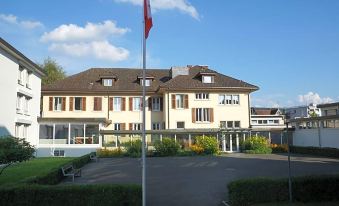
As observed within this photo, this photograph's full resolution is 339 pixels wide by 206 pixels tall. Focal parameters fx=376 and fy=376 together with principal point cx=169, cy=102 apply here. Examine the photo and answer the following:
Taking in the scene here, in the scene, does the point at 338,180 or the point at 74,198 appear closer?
the point at 74,198

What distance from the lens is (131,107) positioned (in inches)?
1676

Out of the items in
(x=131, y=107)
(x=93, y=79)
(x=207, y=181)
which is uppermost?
(x=93, y=79)

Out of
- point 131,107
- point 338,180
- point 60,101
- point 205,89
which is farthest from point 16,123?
point 338,180

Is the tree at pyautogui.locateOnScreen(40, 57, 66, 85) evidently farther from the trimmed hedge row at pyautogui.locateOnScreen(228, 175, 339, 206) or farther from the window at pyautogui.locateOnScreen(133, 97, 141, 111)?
the trimmed hedge row at pyautogui.locateOnScreen(228, 175, 339, 206)

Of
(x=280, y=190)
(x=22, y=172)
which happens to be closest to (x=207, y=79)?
(x=22, y=172)

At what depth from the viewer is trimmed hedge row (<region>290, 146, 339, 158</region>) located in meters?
31.4

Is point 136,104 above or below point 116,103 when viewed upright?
below

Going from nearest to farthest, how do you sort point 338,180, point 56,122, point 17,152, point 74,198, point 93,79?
1. point 74,198
2. point 338,180
3. point 17,152
4. point 56,122
5. point 93,79

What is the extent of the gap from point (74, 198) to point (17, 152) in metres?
3.32

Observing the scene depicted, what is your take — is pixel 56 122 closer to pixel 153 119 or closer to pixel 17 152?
pixel 153 119

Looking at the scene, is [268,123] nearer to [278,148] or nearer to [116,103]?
[278,148]

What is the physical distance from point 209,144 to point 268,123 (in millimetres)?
38660

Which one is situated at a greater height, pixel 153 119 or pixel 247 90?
pixel 247 90

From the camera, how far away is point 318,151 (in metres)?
→ 34.0
